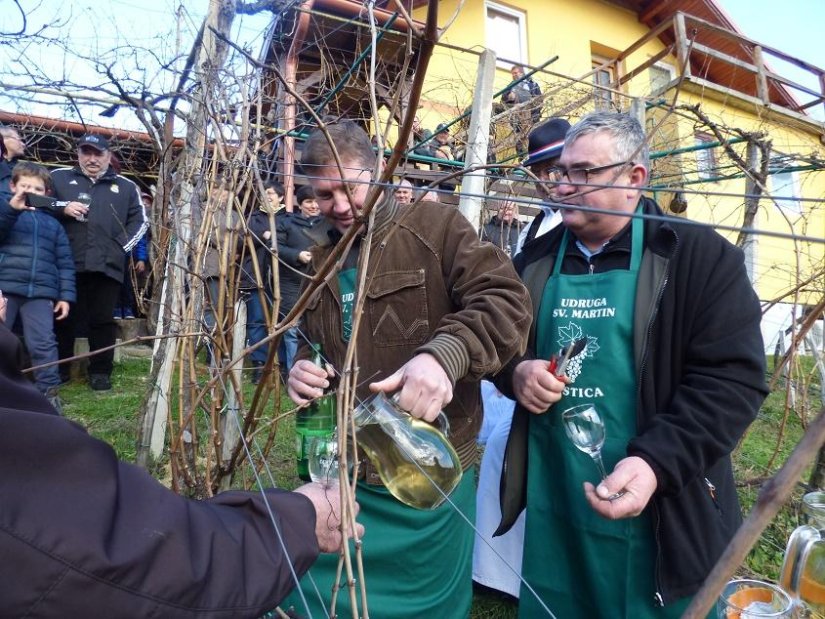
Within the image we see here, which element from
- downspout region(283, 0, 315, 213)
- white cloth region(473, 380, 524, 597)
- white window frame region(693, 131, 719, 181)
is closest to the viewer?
downspout region(283, 0, 315, 213)

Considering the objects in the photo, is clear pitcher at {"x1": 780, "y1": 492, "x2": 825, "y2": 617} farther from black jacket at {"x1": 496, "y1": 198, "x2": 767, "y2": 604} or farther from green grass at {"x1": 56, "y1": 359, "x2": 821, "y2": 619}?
green grass at {"x1": 56, "y1": 359, "x2": 821, "y2": 619}

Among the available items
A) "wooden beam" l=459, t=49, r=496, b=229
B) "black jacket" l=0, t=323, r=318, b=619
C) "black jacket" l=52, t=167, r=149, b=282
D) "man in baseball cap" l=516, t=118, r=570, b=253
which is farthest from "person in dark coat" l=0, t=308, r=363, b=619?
"black jacket" l=52, t=167, r=149, b=282

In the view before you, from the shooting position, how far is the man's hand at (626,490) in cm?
132

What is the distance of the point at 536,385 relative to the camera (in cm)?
156

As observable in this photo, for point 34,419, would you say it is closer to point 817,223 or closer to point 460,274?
point 460,274

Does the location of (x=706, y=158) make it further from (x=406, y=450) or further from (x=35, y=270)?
(x=35, y=270)

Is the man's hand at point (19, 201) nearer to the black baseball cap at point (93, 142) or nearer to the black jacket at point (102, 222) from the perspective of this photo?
the black jacket at point (102, 222)

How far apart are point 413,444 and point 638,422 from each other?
68 cm

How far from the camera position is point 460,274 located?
1.63m

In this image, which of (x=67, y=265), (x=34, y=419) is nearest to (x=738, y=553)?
(x=34, y=419)

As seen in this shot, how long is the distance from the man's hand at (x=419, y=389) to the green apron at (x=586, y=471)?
→ 646mm

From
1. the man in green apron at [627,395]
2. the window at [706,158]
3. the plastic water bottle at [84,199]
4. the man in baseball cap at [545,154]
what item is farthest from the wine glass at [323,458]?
the plastic water bottle at [84,199]

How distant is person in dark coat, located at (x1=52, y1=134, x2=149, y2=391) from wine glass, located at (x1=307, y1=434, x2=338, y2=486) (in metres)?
4.02

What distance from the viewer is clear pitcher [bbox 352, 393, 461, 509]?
1224 mm
